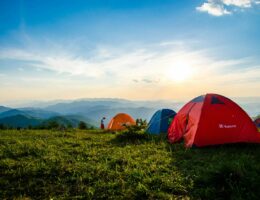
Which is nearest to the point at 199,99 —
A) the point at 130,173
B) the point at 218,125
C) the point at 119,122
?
Result: the point at 218,125

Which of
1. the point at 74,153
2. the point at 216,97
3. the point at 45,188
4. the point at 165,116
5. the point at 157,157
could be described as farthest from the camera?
the point at 165,116

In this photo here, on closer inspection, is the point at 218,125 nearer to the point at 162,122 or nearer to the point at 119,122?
the point at 162,122

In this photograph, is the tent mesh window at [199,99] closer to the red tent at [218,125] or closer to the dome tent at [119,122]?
the red tent at [218,125]

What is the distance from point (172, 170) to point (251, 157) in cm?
316

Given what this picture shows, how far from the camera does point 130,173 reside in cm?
759

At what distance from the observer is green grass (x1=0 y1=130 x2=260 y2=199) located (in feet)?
20.1

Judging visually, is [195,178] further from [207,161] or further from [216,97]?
[216,97]

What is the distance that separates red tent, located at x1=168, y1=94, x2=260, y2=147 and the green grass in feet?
1.48

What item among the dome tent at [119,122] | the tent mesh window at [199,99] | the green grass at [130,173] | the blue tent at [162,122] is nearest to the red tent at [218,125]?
the tent mesh window at [199,99]

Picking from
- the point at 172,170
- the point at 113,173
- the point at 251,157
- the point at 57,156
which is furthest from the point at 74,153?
the point at 251,157

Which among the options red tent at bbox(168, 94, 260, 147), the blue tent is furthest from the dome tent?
red tent at bbox(168, 94, 260, 147)

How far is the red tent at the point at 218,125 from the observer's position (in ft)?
37.1

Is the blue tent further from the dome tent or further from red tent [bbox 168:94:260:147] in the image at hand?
red tent [bbox 168:94:260:147]

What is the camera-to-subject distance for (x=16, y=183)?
6906 millimetres
